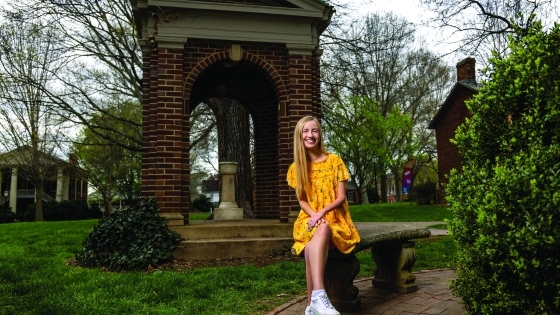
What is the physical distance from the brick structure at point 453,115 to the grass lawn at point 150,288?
1807 centimetres

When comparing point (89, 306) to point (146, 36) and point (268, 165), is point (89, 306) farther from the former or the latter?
point (268, 165)

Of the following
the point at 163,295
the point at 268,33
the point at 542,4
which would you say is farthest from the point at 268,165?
the point at 542,4

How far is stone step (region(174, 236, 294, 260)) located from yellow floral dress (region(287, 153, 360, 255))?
348 cm

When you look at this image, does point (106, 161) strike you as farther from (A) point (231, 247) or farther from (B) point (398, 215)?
(A) point (231, 247)

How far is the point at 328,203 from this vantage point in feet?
12.3

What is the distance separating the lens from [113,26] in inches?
595

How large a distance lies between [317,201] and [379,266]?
4.96 ft

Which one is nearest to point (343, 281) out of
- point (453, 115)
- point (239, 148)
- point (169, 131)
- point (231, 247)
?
point (231, 247)

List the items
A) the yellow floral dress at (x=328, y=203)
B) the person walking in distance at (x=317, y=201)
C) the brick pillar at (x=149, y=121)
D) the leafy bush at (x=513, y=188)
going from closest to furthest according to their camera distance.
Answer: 1. the leafy bush at (x=513, y=188)
2. the person walking in distance at (x=317, y=201)
3. the yellow floral dress at (x=328, y=203)
4. the brick pillar at (x=149, y=121)

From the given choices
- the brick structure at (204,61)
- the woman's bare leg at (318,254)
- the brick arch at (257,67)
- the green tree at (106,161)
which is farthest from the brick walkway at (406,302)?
the green tree at (106,161)

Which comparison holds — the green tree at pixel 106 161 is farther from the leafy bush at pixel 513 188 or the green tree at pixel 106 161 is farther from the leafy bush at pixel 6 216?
the leafy bush at pixel 513 188

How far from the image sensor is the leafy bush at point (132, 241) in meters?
6.47

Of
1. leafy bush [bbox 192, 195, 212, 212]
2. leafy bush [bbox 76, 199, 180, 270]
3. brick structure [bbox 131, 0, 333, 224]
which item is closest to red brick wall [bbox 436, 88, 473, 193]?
leafy bush [bbox 192, 195, 212, 212]

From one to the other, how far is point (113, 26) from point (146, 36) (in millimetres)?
8401
